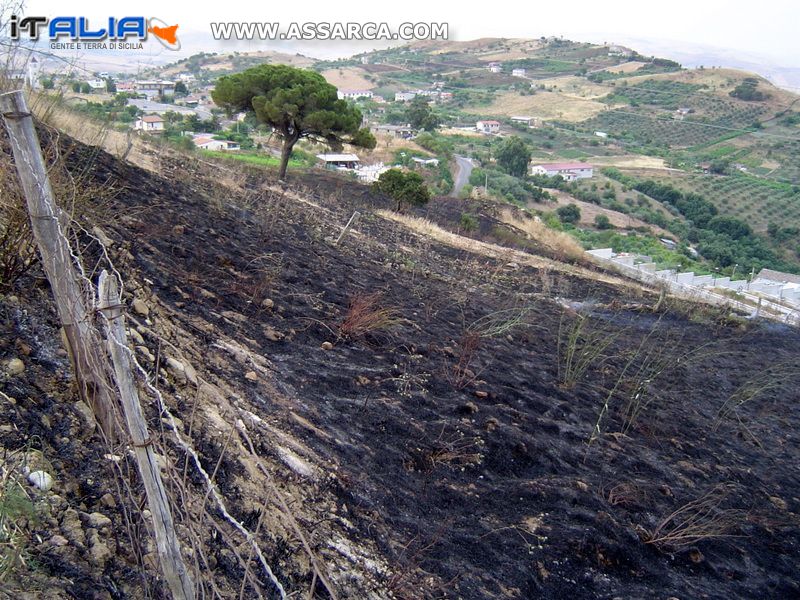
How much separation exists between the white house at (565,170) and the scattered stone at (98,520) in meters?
39.6

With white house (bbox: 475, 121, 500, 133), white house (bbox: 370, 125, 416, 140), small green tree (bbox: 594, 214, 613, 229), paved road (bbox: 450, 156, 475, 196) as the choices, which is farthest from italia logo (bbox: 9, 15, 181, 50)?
white house (bbox: 475, 121, 500, 133)

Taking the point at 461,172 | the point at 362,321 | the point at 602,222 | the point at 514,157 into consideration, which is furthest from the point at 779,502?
the point at 514,157

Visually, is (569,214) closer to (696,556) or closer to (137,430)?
(696,556)

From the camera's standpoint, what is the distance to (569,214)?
30516 millimetres

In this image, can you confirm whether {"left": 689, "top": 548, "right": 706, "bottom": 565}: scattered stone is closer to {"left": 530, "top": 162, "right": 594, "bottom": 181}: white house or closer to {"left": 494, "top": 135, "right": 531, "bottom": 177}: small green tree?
{"left": 494, "top": 135, "right": 531, "bottom": 177}: small green tree

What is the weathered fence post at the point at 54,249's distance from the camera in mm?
1753

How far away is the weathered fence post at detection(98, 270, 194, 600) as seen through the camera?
52.6 inches

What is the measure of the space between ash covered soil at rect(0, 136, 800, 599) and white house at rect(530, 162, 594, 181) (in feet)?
115

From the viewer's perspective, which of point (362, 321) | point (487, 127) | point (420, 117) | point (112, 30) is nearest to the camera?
point (362, 321)

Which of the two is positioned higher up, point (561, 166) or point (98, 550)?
point (98, 550)

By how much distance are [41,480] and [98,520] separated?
0.66 ft

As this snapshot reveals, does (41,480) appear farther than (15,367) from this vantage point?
No

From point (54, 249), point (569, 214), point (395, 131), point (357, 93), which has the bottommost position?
point (569, 214)

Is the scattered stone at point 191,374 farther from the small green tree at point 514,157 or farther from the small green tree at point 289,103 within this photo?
the small green tree at point 514,157
